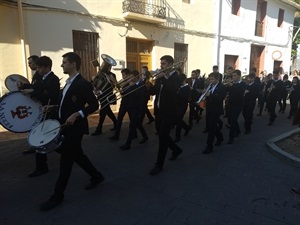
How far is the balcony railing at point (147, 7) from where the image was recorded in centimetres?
1047

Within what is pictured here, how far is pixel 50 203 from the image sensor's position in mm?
3430

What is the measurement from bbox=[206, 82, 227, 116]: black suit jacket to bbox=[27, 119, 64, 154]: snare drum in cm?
345

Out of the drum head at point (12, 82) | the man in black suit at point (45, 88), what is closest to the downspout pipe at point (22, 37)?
the drum head at point (12, 82)

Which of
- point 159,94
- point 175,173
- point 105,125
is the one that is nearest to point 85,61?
point 105,125

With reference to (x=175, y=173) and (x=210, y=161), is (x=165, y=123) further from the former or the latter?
(x=210, y=161)

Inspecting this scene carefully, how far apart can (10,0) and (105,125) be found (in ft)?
14.6

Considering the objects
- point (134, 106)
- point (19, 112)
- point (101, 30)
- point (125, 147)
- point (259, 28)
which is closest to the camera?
point (19, 112)

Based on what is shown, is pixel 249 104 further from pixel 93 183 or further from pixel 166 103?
pixel 93 183

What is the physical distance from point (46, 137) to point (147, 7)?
30.0ft

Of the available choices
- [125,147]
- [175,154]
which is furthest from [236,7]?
[175,154]

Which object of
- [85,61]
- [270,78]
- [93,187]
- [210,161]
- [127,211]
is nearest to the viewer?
[127,211]

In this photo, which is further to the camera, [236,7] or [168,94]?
[236,7]

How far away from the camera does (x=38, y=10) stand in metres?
8.45

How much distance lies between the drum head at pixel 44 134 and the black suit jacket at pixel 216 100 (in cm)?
345
